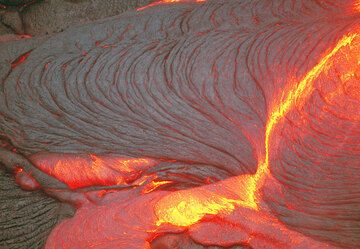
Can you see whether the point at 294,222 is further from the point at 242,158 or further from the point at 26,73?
the point at 26,73

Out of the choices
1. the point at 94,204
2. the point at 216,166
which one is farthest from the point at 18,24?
the point at 216,166

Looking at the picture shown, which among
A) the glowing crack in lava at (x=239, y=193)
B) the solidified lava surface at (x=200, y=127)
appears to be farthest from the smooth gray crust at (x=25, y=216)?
the glowing crack in lava at (x=239, y=193)

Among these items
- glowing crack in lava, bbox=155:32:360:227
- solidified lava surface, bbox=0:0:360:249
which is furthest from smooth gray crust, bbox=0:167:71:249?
glowing crack in lava, bbox=155:32:360:227

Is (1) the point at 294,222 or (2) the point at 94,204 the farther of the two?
(2) the point at 94,204

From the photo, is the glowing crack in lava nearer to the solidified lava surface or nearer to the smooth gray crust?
the solidified lava surface

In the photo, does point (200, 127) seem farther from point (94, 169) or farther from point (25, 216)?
point (25, 216)

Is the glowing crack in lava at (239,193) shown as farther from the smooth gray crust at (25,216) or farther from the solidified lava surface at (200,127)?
the smooth gray crust at (25,216)

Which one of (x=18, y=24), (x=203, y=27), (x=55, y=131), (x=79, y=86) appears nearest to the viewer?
(x=55, y=131)
